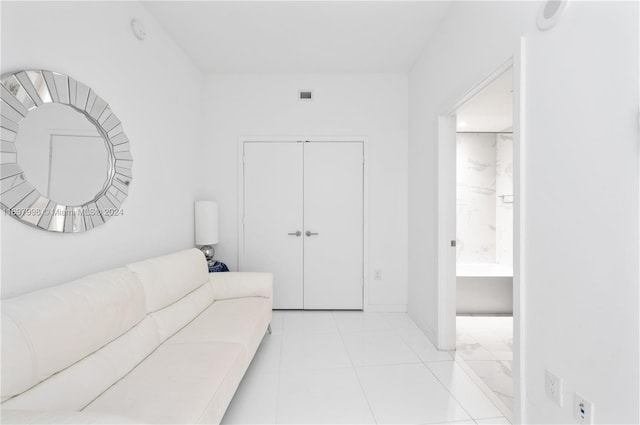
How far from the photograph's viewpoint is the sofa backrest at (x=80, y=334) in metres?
1.06

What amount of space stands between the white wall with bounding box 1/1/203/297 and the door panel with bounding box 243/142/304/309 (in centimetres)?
63

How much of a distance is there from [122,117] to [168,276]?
1.13 metres

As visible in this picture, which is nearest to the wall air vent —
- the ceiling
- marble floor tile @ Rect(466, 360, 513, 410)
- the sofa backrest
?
the ceiling

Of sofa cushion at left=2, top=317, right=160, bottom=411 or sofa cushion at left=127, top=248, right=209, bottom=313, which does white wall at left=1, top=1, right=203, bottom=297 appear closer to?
sofa cushion at left=127, top=248, right=209, bottom=313

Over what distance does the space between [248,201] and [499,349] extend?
2840 mm

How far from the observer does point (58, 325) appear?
1188mm

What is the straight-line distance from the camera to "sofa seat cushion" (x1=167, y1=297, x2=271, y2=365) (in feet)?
6.07

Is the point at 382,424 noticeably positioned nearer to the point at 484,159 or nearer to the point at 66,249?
the point at 66,249

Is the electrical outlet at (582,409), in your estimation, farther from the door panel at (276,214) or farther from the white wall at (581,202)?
the door panel at (276,214)

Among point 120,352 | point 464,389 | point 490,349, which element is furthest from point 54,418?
point 490,349

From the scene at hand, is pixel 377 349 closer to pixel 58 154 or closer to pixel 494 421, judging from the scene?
pixel 494 421

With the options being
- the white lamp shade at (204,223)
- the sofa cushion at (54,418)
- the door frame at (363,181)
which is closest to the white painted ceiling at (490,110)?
A: the door frame at (363,181)

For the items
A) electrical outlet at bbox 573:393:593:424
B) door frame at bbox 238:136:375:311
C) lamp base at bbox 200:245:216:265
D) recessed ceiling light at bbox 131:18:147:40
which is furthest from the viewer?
door frame at bbox 238:136:375:311

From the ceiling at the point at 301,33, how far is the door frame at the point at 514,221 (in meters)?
0.85
